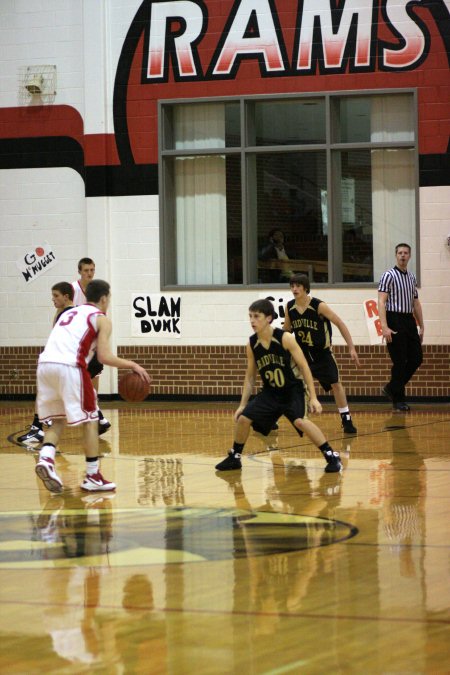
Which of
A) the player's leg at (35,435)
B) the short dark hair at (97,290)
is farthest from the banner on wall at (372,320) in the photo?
the short dark hair at (97,290)

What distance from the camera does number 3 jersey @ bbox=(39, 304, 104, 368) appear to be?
10320 mm

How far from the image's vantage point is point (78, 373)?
33.8 ft

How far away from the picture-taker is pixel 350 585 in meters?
6.64

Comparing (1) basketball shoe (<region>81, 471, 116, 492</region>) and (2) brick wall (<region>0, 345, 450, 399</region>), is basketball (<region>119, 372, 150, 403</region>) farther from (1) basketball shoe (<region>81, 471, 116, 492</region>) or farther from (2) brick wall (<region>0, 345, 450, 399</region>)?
(2) brick wall (<region>0, 345, 450, 399</region>)

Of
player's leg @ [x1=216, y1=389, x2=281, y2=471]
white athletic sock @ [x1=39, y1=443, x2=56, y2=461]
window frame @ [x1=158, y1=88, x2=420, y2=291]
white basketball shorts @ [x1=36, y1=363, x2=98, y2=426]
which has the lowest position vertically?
white athletic sock @ [x1=39, y1=443, x2=56, y2=461]

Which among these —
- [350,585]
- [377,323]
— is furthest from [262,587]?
[377,323]

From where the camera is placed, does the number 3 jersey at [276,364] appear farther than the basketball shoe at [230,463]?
No

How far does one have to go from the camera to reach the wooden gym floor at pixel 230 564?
540cm

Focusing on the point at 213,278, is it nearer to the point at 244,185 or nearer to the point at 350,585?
the point at 244,185

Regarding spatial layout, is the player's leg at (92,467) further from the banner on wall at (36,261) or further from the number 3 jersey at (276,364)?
the banner on wall at (36,261)

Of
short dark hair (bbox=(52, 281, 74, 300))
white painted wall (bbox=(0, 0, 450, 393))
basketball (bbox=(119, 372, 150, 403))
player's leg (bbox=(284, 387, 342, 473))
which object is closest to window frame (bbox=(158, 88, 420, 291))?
white painted wall (bbox=(0, 0, 450, 393))

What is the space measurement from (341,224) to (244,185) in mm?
1636

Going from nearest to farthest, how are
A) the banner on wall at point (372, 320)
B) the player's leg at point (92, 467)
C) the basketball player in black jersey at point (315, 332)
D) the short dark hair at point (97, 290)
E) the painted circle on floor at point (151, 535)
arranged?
1. the painted circle on floor at point (151, 535)
2. the player's leg at point (92, 467)
3. the short dark hair at point (97, 290)
4. the basketball player in black jersey at point (315, 332)
5. the banner on wall at point (372, 320)

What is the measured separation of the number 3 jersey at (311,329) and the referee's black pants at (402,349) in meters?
2.93
